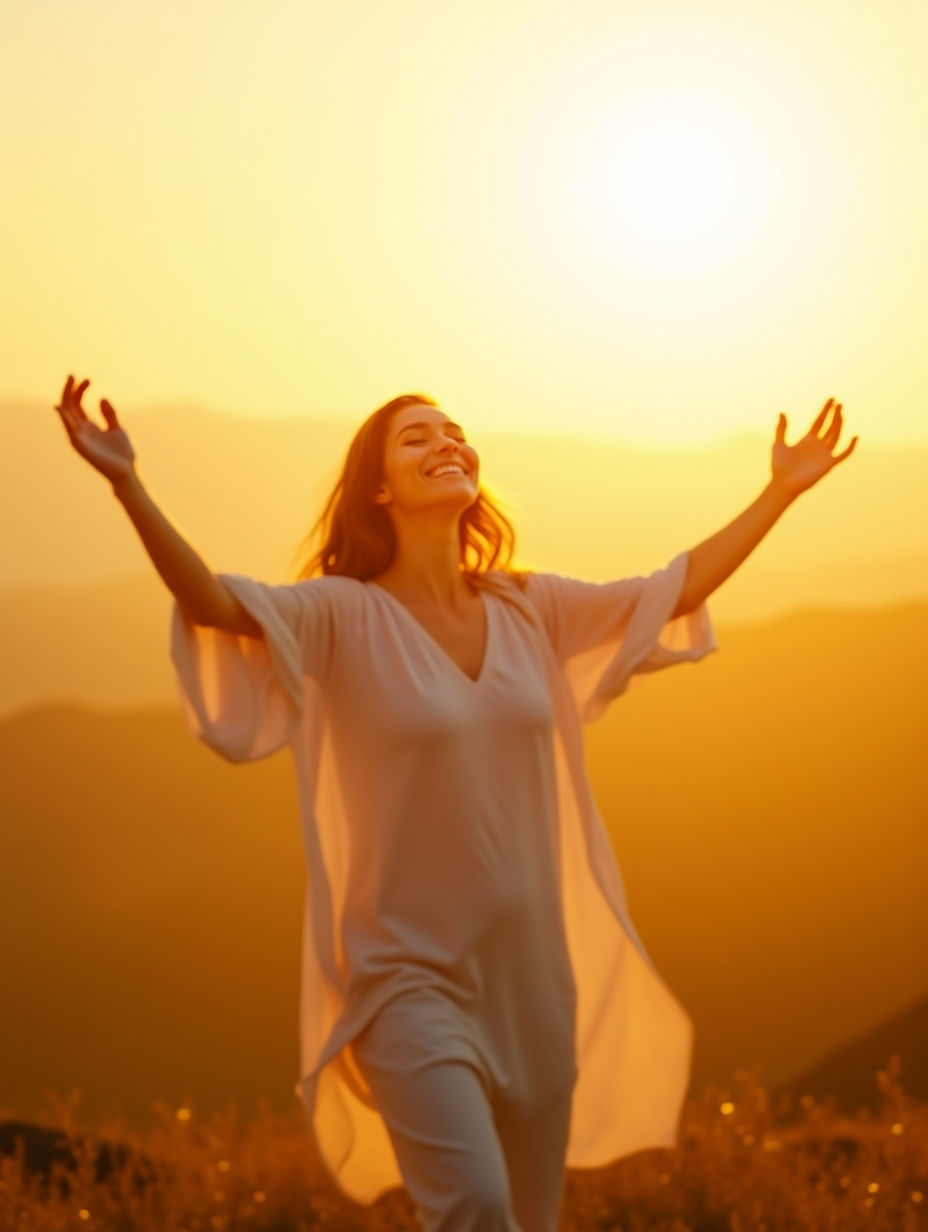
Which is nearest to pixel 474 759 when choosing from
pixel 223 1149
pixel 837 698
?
pixel 223 1149

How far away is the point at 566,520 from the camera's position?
240 inches

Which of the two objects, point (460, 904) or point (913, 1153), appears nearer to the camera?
point (460, 904)

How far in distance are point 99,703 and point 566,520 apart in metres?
1.77

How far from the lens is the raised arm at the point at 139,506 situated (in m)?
2.65

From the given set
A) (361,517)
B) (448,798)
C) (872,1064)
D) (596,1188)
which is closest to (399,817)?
(448,798)

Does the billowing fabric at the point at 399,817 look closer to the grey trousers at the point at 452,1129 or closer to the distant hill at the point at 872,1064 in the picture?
the grey trousers at the point at 452,1129

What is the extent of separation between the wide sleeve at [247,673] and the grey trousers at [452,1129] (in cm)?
52

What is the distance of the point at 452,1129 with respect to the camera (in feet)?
8.66

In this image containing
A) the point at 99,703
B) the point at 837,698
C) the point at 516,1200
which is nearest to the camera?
the point at 516,1200

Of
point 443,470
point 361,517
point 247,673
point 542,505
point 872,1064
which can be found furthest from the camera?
point 872,1064

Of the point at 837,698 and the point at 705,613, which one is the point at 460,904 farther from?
the point at 837,698

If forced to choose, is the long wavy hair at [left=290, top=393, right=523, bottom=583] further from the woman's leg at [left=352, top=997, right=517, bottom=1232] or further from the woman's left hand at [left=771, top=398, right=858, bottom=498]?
the woman's leg at [left=352, top=997, right=517, bottom=1232]

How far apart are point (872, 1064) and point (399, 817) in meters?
3.82

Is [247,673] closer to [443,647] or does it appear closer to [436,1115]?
[443,647]
